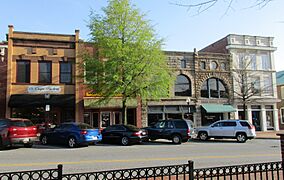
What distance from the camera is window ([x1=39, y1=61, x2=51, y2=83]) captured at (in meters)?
26.5

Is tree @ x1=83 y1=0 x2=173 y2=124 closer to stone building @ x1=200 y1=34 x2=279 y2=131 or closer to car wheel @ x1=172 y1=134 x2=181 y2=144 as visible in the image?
car wheel @ x1=172 y1=134 x2=181 y2=144

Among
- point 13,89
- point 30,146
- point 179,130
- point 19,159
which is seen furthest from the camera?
point 13,89

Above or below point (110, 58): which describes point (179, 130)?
below

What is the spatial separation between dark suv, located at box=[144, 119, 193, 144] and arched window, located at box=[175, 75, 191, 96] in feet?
34.1

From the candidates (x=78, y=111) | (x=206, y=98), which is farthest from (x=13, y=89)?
(x=206, y=98)

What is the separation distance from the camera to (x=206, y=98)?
3139cm

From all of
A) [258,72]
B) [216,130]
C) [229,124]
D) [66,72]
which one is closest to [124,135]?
[216,130]

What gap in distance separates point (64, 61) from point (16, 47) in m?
4.46

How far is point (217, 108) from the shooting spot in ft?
100.0

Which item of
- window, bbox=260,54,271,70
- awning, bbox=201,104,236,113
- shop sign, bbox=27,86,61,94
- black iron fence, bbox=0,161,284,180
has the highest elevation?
window, bbox=260,54,271,70

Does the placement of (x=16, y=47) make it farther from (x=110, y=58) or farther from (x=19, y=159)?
(x=19, y=159)

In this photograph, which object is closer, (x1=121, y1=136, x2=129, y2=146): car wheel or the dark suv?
(x1=121, y1=136, x2=129, y2=146): car wheel

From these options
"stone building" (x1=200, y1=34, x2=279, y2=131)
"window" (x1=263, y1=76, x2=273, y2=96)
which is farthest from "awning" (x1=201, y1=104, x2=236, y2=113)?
"window" (x1=263, y1=76, x2=273, y2=96)

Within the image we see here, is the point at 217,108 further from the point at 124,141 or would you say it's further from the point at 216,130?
the point at 124,141
